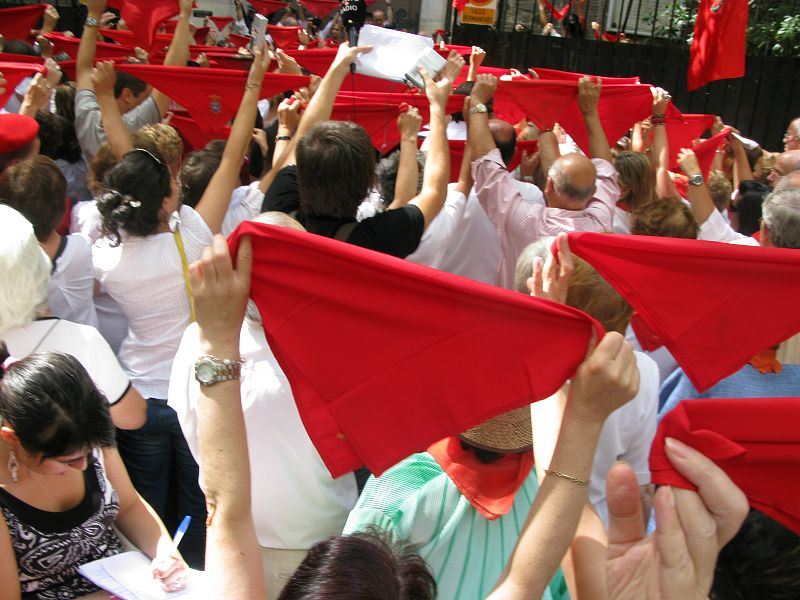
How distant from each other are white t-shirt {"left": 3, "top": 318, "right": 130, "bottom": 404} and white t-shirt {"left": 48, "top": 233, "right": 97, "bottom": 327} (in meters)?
0.61

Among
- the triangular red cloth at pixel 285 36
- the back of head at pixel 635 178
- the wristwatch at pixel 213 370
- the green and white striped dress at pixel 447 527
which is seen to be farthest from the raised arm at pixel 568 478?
the triangular red cloth at pixel 285 36

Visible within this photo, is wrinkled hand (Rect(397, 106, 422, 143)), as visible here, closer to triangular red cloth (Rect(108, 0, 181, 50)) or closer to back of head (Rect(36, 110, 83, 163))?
back of head (Rect(36, 110, 83, 163))

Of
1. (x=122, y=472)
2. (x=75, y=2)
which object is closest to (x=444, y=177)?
(x=122, y=472)

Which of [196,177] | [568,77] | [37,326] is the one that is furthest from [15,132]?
[568,77]

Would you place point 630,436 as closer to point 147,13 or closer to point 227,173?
point 227,173

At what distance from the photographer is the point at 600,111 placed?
4.75 m

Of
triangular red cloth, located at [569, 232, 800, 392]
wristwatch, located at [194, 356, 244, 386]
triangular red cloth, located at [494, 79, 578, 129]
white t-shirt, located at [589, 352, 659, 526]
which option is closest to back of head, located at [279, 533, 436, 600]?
wristwatch, located at [194, 356, 244, 386]

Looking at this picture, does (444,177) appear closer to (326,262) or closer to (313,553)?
(326,262)

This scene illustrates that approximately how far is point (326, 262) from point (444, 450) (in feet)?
1.85

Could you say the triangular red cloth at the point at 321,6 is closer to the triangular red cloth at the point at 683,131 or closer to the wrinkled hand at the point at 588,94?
the triangular red cloth at the point at 683,131

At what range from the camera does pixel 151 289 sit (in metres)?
2.88

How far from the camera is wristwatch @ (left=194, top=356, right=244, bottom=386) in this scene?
4.85ft

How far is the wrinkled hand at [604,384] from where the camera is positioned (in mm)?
1418

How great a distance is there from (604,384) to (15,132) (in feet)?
9.38
